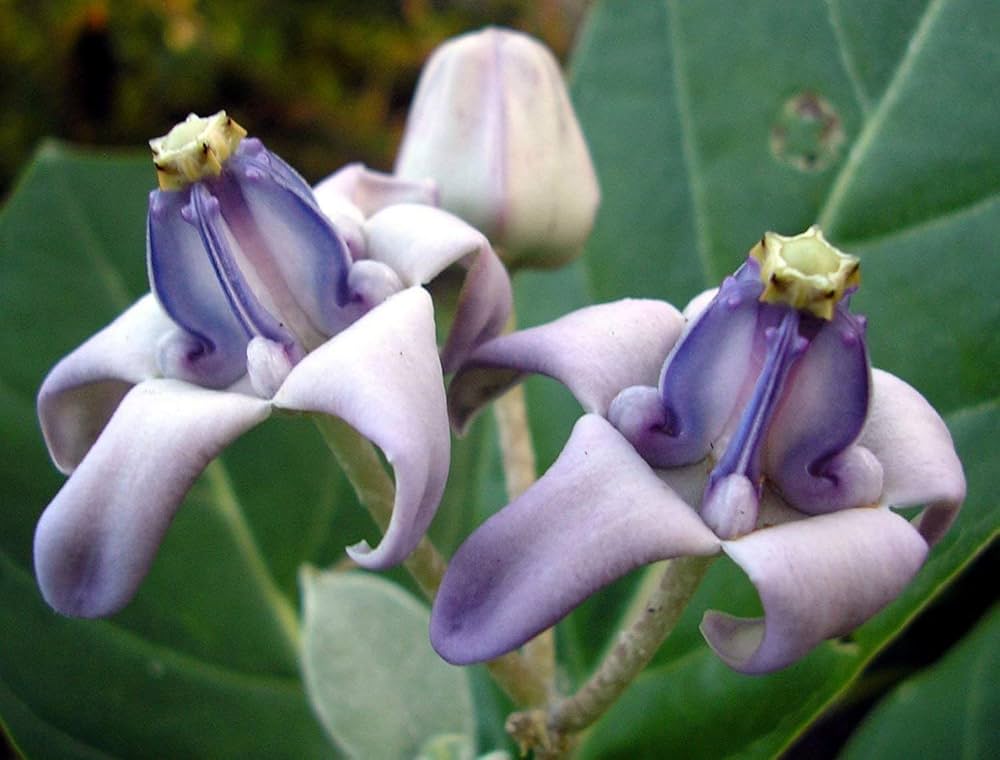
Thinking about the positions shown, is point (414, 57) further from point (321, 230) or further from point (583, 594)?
point (583, 594)

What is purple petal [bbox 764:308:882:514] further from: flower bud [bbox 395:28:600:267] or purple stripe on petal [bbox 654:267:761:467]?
flower bud [bbox 395:28:600:267]

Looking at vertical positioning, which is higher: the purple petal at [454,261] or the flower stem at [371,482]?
the purple petal at [454,261]

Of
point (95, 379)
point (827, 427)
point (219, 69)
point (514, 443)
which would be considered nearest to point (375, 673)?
point (514, 443)

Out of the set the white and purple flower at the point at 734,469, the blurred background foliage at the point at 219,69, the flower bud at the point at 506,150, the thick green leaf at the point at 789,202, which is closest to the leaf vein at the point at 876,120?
the thick green leaf at the point at 789,202

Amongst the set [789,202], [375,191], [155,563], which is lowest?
[155,563]

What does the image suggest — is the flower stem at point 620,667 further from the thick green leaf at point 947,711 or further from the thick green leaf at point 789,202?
the thick green leaf at point 947,711

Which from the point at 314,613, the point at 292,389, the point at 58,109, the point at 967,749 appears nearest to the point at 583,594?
the point at 292,389

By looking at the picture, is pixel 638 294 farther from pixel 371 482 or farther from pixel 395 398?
pixel 395 398
